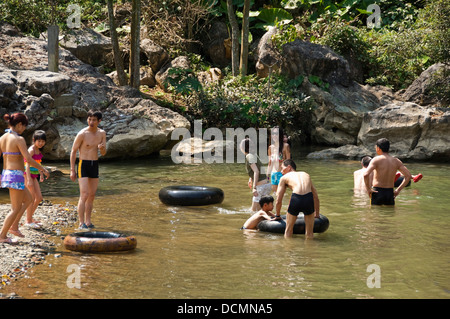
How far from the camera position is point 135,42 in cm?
2169

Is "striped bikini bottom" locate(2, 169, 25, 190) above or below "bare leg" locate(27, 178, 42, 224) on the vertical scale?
above

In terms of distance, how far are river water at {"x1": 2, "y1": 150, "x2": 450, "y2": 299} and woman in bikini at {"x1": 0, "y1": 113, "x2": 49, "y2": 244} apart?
762mm

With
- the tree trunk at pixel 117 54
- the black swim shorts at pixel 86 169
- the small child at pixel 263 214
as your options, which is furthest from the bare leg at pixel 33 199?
the tree trunk at pixel 117 54

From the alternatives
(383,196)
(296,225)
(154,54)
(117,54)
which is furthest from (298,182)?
(154,54)

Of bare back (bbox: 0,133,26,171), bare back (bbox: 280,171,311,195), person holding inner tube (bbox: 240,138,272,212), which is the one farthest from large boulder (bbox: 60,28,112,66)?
bare back (bbox: 280,171,311,195)

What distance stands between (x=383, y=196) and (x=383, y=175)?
0.49 meters

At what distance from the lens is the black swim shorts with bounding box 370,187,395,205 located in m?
11.6

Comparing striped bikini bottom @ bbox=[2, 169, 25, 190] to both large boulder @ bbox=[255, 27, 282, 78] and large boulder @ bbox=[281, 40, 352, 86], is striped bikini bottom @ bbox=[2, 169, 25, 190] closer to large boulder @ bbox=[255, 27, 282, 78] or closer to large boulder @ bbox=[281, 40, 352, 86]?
large boulder @ bbox=[255, 27, 282, 78]

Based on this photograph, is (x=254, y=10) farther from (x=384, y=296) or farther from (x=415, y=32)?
(x=384, y=296)

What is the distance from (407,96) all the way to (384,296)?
19.0 meters

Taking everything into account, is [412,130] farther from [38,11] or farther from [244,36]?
[38,11]

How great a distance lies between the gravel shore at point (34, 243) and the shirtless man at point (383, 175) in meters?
5.97

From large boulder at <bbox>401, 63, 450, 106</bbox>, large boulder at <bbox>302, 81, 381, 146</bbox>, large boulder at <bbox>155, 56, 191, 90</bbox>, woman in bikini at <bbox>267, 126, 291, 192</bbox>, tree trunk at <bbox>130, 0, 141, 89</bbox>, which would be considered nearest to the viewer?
woman in bikini at <bbox>267, 126, 291, 192</bbox>

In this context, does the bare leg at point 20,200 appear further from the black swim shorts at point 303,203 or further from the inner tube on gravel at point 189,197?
the inner tube on gravel at point 189,197
